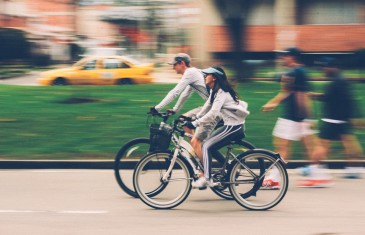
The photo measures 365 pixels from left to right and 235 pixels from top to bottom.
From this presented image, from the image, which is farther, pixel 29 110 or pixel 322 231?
pixel 29 110

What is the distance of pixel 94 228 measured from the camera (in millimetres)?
7176

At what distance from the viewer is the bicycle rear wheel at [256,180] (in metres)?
8.02

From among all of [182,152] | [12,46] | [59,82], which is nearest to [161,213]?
[182,152]

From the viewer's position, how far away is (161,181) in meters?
8.29

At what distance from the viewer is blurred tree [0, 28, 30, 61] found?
22.4 m

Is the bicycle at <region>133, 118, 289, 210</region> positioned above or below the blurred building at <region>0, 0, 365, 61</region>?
below

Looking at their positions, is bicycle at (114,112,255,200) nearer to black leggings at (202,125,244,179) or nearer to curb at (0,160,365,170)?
black leggings at (202,125,244,179)

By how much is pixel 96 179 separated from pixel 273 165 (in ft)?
9.90

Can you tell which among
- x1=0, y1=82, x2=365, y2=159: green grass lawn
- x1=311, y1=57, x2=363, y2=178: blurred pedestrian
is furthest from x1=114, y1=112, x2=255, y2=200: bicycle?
x1=0, y1=82, x2=365, y2=159: green grass lawn

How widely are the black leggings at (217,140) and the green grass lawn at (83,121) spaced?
353 cm

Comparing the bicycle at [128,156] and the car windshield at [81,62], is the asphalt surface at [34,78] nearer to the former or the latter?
the car windshield at [81,62]

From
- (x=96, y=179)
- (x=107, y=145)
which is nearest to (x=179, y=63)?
(x=96, y=179)

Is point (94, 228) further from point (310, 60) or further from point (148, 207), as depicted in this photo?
point (310, 60)

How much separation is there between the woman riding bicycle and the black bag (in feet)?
0.91
